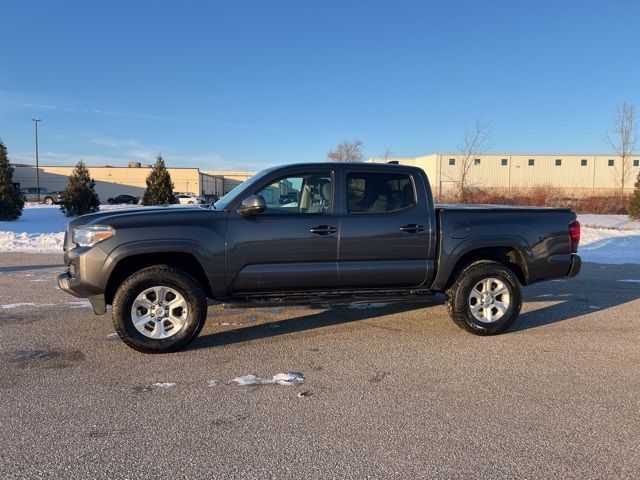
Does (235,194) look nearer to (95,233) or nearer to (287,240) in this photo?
(287,240)

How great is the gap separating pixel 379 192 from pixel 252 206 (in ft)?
4.88

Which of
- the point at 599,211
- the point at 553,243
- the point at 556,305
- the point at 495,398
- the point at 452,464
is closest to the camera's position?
the point at 452,464

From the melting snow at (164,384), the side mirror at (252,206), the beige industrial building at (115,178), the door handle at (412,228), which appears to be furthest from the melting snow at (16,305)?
the beige industrial building at (115,178)

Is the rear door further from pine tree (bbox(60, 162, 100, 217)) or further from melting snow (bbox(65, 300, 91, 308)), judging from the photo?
pine tree (bbox(60, 162, 100, 217))

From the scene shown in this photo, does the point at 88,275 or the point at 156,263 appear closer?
the point at 88,275

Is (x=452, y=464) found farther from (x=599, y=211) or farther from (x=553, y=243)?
(x=599, y=211)

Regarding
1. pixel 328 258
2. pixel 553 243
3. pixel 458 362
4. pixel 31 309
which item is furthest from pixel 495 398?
pixel 31 309

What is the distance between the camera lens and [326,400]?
150 inches

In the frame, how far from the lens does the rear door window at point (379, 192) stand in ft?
17.6

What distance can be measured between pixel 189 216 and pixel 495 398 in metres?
3.26

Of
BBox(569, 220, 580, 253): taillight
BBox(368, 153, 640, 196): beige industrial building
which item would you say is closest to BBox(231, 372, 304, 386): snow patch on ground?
BBox(569, 220, 580, 253): taillight

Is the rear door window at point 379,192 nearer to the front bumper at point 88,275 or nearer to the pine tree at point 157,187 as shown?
the front bumper at point 88,275

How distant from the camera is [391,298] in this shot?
542cm

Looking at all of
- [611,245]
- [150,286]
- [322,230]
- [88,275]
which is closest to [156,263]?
[150,286]
